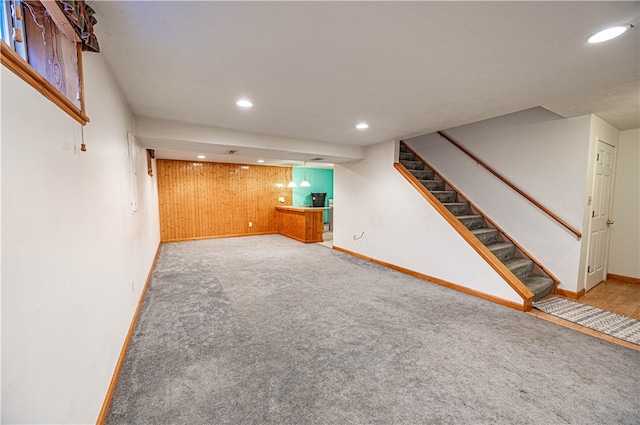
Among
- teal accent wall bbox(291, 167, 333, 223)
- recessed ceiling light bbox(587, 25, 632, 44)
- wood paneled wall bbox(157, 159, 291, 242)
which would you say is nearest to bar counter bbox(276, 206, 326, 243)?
wood paneled wall bbox(157, 159, 291, 242)

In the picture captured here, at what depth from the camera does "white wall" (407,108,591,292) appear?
3.13 meters

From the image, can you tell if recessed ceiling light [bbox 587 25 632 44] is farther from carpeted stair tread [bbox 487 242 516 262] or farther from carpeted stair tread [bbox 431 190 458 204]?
carpeted stair tread [bbox 431 190 458 204]

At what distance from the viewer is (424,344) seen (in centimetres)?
221

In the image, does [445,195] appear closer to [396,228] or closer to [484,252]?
[396,228]

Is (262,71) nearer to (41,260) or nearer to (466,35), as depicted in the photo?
(466,35)

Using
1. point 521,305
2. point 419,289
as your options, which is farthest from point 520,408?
point 419,289

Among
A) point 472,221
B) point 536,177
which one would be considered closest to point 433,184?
point 472,221

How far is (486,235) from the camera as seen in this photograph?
12.4 ft

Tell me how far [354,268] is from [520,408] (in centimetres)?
301

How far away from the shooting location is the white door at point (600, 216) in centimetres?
326

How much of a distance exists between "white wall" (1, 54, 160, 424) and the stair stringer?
3730 millimetres

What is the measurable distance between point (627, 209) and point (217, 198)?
8.21 m

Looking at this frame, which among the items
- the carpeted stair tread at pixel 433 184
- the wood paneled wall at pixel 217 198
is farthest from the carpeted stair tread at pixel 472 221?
the wood paneled wall at pixel 217 198

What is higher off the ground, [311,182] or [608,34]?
[608,34]
